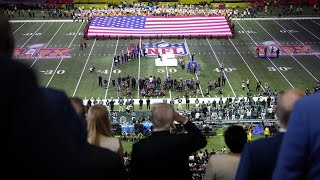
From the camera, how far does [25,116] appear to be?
1.35m

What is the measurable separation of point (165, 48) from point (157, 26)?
604cm

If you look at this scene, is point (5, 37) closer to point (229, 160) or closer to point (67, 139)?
point (67, 139)

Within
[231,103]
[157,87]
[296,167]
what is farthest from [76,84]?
[296,167]

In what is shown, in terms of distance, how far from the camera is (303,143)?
2.04 metres

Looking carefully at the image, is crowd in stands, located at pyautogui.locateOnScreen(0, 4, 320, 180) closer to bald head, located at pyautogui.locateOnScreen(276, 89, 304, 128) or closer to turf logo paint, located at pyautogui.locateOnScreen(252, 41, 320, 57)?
bald head, located at pyautogui.locateOnScreen(276, 89, 304, 128)

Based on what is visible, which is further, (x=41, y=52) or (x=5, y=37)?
(x=41, y=52)

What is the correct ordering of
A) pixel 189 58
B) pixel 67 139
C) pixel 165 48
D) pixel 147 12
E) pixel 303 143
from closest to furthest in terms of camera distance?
1. pixel 67 139
2. pixel 303 143
3. pixel 189 58
4. pixel 165 48
5. pixel 147 12

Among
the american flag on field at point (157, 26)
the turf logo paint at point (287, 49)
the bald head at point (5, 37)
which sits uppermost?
the bald head at point (5, 37)

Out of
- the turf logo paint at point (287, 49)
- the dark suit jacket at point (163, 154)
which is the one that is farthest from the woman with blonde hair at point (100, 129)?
the turf logo paint at point (287, 49)

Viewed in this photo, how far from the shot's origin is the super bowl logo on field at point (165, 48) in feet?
119

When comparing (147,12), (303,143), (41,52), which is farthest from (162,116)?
(147,12)

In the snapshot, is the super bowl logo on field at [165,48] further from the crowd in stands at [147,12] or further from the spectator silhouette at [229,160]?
the spectator silhouette at [229,160]

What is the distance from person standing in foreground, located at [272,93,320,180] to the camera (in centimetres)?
201

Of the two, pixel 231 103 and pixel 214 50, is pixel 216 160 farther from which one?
pixel 214 50
